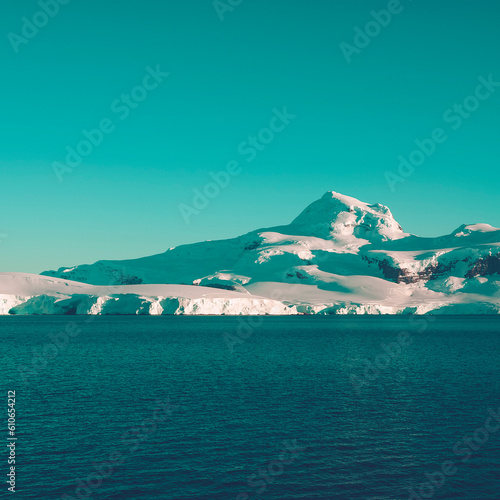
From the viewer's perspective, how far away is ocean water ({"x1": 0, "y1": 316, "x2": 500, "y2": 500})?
27984 mm

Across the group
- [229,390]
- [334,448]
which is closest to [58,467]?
[334,448]

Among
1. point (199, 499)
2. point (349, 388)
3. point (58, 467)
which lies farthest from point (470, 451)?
point (58, 467)

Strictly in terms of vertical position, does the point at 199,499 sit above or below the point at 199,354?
below

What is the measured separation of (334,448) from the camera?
3397cm

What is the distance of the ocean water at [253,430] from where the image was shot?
1102 inches

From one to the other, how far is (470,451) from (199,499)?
17979 millimetres

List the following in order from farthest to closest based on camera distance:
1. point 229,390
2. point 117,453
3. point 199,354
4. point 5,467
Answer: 1. point 199,354
2. point 229,390
3. point 117,453
4. point 5,467

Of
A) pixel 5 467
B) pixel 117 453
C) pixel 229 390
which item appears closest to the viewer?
pixel 5 467

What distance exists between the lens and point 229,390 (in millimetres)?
52781

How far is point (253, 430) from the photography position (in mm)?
37906

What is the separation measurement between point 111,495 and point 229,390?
26.7 m

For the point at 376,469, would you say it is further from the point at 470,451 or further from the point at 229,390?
the point at 229,390

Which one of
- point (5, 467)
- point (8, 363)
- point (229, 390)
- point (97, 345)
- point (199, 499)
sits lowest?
point (199, 499)

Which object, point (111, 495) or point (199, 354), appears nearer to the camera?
point (111, 495)
